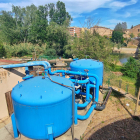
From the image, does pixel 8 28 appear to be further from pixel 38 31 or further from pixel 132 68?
pixel 132 68

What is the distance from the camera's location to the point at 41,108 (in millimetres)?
4320

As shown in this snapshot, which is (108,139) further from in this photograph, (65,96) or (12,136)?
(12,136)

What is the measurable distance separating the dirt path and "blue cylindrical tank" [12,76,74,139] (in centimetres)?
210

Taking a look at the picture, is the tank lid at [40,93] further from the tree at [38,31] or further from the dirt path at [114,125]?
the tree at [38,31]

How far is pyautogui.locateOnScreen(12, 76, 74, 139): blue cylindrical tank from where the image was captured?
4.35m

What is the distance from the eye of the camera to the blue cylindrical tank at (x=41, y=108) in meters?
4.35

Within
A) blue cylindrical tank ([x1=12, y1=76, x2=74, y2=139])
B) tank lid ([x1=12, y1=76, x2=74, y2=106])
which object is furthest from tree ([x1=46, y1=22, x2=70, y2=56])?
blue cylindrical tank ([x1=12, y1=76, x2=74, y2=139])

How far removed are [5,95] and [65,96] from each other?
490cm

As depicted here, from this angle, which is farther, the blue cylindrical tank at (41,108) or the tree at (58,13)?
the tree at (58,13)

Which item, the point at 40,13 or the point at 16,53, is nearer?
the point at 16,53

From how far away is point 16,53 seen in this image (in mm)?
34062

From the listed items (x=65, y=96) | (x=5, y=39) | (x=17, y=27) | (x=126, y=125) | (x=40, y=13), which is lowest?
(x=126, y=125)

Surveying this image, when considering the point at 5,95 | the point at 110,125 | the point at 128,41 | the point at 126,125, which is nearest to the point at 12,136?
the point at 5,95

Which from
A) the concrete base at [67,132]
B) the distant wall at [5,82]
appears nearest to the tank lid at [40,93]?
the concrete base at [67,132]
